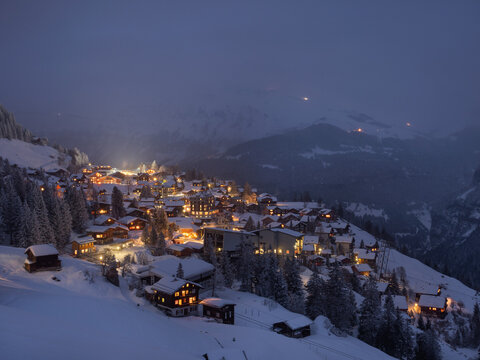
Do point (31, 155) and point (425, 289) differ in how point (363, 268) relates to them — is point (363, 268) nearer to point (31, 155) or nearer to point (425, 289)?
point (425, 289)

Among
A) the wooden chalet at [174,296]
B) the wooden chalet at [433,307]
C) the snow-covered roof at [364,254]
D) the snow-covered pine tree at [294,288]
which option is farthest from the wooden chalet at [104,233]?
the wooden chalet at [433,307]

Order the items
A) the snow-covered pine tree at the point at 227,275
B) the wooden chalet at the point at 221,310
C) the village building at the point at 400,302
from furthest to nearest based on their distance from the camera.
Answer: the village building at the point at 400,302
the snow-covered pine tree at the point at 227,275
the wooden chalet at the point at 221,310

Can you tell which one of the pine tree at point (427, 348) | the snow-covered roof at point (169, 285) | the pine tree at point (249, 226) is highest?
the snow-covered roof at point (169, 285)

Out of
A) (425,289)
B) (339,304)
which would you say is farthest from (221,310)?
(425,289)

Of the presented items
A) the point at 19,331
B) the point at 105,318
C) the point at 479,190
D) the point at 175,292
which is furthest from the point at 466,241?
the point at 19,331

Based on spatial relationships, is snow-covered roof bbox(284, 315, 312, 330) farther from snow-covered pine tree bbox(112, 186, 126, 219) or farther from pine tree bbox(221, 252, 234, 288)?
snow-covered pine tree bbox(112, 186, 126, 219)

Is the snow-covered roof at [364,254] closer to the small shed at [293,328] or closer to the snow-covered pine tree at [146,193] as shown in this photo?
the small shed at [293,328]
